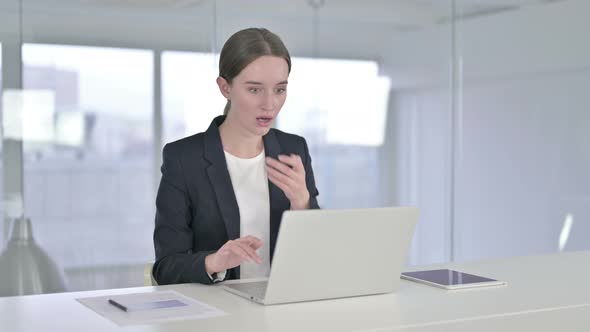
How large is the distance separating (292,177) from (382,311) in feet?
1.95

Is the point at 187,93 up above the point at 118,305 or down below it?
above

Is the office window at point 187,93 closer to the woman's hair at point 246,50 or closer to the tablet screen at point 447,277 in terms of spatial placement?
the woman's hair at point 246,50

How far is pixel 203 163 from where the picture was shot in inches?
117

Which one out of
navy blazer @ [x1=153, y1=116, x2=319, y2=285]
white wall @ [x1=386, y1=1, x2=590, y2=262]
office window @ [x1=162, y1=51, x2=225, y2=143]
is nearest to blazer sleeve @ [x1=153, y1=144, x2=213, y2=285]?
navy blazer @ [x1=153, y1=116, x2=319, y2=285]

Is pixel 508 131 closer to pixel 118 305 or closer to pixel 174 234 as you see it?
pixel 174 234

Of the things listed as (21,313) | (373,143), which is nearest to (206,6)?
(373,143)

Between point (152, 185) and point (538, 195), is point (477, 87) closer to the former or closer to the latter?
point (538, 195)

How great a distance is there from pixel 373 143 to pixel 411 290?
312 centimetres

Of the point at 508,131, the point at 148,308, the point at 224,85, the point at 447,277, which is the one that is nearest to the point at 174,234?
the point at 224,85

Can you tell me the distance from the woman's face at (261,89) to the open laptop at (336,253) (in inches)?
27.3

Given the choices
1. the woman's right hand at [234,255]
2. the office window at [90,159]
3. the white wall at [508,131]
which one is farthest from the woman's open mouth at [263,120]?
the white wall at [508,131]

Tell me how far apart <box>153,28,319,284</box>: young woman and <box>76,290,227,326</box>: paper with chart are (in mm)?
347

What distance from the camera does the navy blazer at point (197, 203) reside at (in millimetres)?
2842

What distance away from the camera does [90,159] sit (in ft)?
15.4
